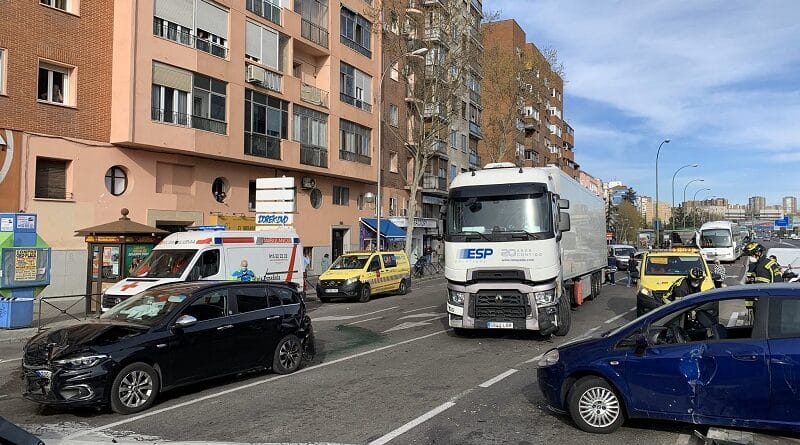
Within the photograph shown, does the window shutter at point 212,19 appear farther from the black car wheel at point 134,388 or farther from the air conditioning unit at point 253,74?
the black car wheel at point 134,388

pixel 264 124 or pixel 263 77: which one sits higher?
pixel 263 77

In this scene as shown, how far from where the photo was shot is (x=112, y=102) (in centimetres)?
2081

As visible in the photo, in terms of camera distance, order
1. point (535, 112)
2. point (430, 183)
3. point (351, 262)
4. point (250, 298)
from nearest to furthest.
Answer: point (250, 298) → point (351, 262) → point (430, 183) → point (535, 112)

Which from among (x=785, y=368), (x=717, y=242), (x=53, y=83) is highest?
(x=53, y=83)

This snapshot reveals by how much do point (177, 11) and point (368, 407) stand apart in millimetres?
20275

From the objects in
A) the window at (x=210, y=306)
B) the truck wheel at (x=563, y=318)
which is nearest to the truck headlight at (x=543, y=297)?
the truck wheel at (x=563, y=318)

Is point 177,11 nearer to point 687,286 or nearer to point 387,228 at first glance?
point 387,228

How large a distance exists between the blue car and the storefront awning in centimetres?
2955

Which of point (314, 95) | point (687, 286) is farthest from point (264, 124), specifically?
point (687, 286)

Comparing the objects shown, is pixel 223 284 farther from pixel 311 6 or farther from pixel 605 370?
pixel 311 6

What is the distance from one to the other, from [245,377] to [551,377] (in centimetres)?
477

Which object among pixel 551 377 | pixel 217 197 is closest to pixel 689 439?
pixel 551 377

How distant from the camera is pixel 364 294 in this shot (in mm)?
21109

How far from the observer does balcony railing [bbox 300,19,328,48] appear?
29.6 m
